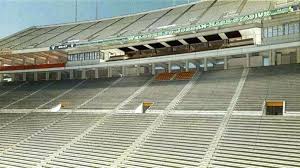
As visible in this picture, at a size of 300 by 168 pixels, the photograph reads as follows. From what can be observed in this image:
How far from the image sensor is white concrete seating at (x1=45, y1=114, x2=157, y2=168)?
20453 mm

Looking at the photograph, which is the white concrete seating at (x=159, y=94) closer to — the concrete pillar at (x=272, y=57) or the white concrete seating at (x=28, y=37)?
the concrete pillar at (x=272, y=57)

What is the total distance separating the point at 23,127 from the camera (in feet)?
93.0

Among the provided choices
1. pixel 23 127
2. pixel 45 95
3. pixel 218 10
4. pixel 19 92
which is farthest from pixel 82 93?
pixel 218 10

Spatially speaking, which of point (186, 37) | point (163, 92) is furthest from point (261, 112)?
point (186, 37)

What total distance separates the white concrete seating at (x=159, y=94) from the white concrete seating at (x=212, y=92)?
4.35 ft

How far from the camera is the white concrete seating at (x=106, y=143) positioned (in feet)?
67.1

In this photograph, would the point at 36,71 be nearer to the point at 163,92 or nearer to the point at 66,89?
the point at 66,89

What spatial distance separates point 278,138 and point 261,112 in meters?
3.35

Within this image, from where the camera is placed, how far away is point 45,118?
2955 centimetres

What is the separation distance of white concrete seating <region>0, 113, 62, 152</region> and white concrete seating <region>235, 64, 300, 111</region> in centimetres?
1541

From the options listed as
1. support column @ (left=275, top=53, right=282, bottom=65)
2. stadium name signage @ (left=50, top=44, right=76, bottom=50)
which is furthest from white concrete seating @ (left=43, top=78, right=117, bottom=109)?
support column @ (left=275, top=53, right=282, bottom=65)

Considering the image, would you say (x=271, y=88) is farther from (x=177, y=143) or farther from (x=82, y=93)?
(x=82, y=93)

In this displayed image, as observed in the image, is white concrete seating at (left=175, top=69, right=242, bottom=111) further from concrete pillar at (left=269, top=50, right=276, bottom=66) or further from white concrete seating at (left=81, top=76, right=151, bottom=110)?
white concrete seating at (left=81, top=76, right=151, bottom=110)

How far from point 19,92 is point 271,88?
28.7 metres
